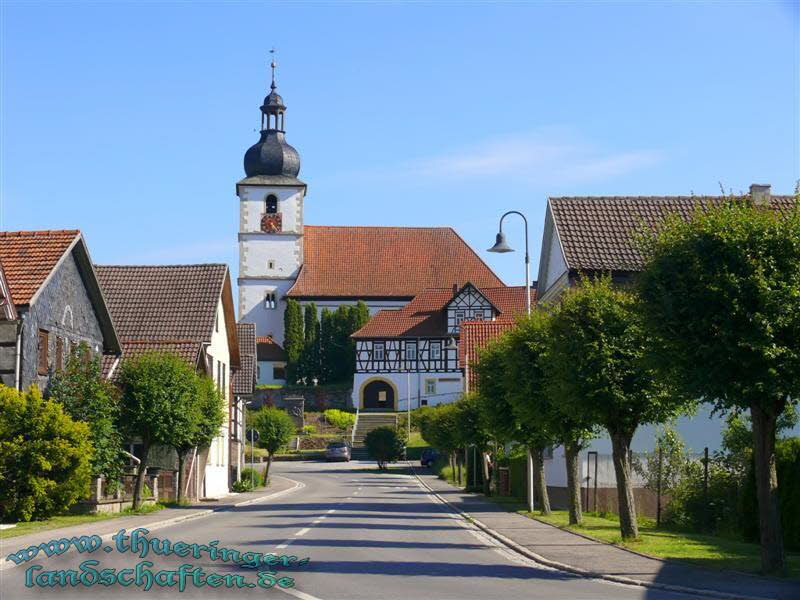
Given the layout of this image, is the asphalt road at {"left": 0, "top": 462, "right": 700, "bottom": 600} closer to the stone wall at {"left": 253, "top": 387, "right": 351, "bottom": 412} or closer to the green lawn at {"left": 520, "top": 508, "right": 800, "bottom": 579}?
the green lawn at {"left": 520, "top": 508, "right": 800, "bottom": 579}

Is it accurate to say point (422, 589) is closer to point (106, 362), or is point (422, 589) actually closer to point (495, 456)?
point (106, 362)

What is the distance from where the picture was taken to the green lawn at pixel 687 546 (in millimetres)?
17875

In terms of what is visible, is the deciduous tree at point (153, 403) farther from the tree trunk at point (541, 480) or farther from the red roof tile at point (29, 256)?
the tree trunk at point (541, 480)

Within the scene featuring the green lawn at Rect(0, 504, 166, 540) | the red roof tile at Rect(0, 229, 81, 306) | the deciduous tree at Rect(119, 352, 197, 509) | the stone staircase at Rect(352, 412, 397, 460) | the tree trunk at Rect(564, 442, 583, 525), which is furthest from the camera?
the stone staircase at Rect(352, 412, 397, 460)

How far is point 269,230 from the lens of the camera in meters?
114

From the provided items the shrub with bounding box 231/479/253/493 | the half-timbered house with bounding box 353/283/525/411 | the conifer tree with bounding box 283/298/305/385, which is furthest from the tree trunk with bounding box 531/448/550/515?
the conifer tree with bounding box 283/298/305/385

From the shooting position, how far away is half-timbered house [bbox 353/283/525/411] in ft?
334

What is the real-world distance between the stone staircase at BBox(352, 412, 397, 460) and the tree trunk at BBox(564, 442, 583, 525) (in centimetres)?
5847

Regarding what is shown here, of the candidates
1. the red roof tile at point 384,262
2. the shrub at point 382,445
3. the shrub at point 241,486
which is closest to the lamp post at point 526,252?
the shrub at point 241,486

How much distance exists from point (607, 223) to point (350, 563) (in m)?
20.4

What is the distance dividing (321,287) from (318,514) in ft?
274

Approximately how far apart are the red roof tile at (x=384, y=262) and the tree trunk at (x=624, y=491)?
90992 millimetres

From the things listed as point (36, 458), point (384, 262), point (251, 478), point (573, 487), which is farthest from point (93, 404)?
point (384, 262)

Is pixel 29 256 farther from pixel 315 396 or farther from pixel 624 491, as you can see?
pixel 315 396
